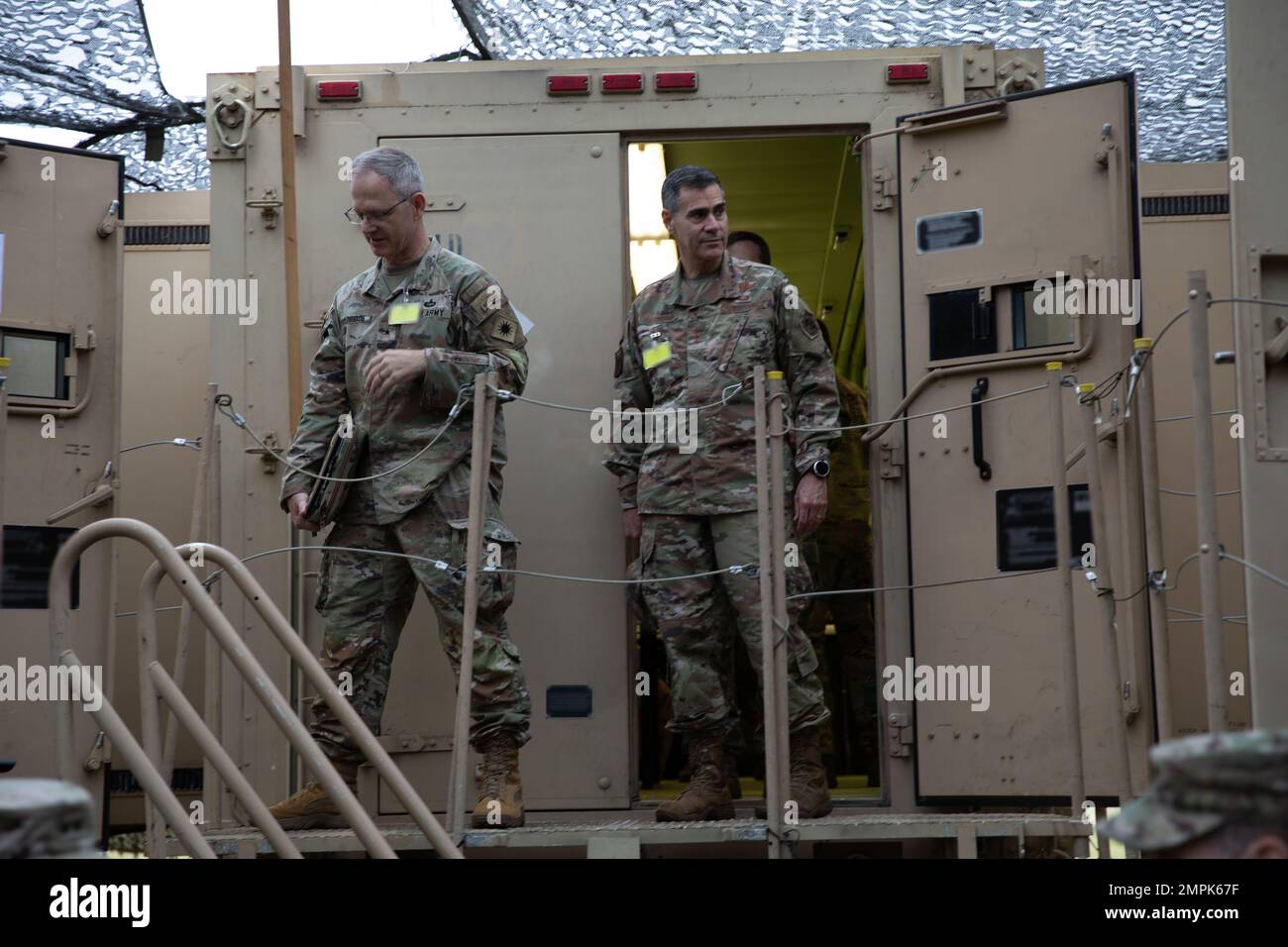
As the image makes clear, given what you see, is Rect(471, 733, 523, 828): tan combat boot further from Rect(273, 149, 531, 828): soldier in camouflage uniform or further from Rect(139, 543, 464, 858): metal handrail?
Rect(139, 543, 464, 858): metal handrail

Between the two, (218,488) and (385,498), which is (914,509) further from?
(218,488)

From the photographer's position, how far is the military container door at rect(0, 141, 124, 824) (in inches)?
226

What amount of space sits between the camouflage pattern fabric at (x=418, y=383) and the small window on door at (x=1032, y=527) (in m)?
1.78

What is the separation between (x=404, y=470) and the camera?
5.17 meters

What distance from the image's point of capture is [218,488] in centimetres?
576

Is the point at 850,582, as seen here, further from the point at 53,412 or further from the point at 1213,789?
the point at 1213,789

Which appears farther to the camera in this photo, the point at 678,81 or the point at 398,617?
the point at 678,81

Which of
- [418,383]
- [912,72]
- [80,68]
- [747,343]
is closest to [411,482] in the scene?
[418,383]

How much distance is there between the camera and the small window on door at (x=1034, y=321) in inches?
219

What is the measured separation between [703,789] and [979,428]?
65.0 inches

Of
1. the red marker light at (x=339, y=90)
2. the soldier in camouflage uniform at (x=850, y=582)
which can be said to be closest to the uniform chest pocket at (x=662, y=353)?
the red marker light at (x=339, y=90)

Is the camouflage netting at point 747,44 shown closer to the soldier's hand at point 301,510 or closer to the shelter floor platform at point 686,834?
the soldier's hand at point 301,510
